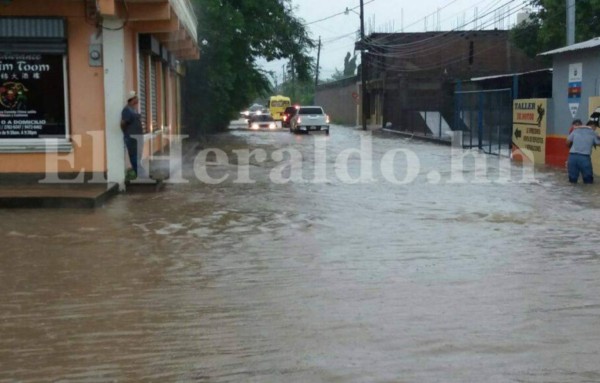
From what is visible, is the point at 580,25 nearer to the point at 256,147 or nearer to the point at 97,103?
the point at 256,147

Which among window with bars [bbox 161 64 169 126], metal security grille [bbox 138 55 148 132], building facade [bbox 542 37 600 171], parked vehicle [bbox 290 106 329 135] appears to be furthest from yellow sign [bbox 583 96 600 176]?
parked vehicle [bbox 290 106 329 135]

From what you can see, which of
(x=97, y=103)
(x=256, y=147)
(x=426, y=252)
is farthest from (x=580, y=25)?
(x=426, y=252)

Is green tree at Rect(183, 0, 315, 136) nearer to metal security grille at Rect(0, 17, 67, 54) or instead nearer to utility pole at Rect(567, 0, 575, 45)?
utility pole at Rect(567, 0, 575, 45)

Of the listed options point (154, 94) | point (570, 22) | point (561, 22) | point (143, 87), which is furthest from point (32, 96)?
→ point (561, 22)

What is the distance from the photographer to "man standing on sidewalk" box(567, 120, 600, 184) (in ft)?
60.7

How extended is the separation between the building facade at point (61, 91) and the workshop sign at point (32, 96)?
0.02 meters

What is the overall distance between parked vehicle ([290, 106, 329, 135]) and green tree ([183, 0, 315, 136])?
3091mm

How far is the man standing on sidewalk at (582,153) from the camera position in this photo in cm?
1850

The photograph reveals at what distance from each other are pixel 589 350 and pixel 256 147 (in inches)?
1056

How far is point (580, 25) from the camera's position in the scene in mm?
38969

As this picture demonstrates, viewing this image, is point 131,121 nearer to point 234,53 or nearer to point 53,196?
point 53,196

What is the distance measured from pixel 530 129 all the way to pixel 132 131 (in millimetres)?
14297

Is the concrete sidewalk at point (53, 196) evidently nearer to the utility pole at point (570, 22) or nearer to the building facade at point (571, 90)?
the building facade at point (571, 90)

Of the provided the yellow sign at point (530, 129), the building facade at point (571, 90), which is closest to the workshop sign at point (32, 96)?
the building facade at point (571, 90)
